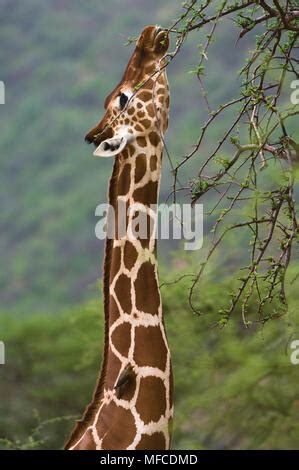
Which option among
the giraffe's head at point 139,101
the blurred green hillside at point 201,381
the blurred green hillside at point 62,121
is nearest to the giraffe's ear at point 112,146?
the giraffe's head at point 139,101

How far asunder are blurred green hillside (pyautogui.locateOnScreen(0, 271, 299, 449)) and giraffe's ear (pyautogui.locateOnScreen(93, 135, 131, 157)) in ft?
6.29

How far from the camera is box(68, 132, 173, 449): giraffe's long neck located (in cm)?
311

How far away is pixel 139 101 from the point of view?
3342 mm

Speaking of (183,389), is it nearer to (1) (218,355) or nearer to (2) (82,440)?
(1) (218,355)

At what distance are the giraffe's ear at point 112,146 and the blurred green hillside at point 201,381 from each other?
6.29 ft

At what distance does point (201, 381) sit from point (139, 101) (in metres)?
4.78

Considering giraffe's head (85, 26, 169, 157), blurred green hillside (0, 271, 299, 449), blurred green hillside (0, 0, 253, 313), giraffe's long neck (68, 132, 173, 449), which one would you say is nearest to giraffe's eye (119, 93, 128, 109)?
giraffe's head (85, 26, 169, 157)

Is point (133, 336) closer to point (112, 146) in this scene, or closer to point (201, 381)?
point (112, 146)

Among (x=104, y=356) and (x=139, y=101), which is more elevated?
(x=139, y=101)

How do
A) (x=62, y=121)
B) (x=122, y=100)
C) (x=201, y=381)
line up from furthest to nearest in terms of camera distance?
(x=62, y=121), (x=201, y=381), (x=122, y=100)

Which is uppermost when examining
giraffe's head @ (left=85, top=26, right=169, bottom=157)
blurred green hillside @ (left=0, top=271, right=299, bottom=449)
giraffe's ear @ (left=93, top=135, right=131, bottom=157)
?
giraffe's head @ (left=85, top=26, right=169, bottom=157)

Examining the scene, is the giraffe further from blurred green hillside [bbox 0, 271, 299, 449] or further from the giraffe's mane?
blurred green hillside [bbox 0, 271, 299, 449]

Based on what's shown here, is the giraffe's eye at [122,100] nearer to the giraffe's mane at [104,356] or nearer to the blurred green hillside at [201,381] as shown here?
the giraffe's mane at [104,356]

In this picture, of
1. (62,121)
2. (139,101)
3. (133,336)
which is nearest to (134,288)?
(133,336)
